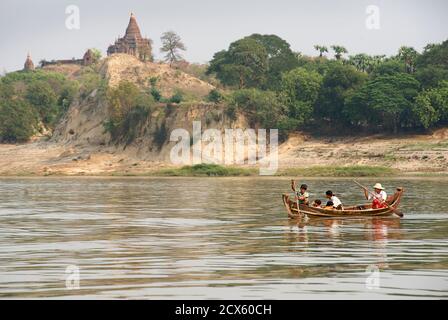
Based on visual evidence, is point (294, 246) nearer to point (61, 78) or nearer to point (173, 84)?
point (173, 84)

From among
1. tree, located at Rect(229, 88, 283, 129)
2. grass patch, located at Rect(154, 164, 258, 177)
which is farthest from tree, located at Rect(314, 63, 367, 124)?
grass patch, located at Rect(154, 164, 258, 177)

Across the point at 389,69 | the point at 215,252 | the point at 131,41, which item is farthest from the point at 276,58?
the point at 215,252

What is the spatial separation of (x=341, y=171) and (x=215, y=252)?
159ft

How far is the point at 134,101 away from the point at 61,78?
59180 mm

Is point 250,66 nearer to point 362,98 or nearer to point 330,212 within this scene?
point 362,98

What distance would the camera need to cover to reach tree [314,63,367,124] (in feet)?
270

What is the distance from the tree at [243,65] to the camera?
100125 mm

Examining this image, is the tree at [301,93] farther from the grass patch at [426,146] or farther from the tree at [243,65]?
the tree at [243,65]

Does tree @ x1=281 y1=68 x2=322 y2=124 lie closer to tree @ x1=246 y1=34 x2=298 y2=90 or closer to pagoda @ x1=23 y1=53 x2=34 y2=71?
tree @ x1=246 y1=34 x2=298 y2=90

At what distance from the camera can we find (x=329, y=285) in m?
18.2

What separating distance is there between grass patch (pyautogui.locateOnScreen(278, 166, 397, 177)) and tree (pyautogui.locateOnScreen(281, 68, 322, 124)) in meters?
10.1

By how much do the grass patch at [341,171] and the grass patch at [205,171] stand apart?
398 cm

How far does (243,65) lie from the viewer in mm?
101000

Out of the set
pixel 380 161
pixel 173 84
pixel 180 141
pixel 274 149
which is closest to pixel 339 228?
pixel 380 161
